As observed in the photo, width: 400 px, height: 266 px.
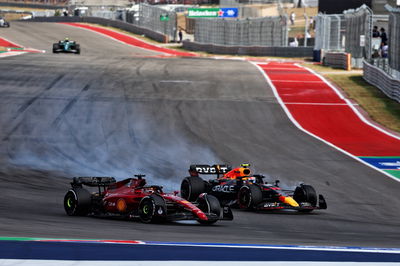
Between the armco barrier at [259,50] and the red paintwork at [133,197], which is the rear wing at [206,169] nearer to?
the red paintwork at [133,197]

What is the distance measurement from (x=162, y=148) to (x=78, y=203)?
9838 mm

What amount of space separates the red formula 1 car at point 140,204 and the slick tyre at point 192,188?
174 centimetres

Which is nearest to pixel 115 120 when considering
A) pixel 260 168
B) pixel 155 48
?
pixel 260 168

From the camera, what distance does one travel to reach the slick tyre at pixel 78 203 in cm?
1405

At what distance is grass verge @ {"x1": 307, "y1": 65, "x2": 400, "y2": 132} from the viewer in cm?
3222

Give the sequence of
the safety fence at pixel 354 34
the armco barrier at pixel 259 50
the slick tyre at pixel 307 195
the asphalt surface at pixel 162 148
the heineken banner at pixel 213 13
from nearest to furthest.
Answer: the asphalt surface at pixel 162 148, the slick tyre at pixel 307 195, the safety fence at pixel 354 34, the armco barrier at pixel 259 50, the heineken banner at pixel 213 13

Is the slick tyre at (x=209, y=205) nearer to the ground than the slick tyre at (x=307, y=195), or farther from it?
farther from it

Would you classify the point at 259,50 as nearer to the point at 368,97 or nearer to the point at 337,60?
the point at 337,60

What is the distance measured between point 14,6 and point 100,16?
162 feet

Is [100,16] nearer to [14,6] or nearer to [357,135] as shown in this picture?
[14,6]

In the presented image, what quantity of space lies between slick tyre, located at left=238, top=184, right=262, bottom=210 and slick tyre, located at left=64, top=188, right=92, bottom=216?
10.9 feet

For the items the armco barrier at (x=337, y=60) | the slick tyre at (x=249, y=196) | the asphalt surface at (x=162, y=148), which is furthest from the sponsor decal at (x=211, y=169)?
the armco barrier at (x=337, y=60)

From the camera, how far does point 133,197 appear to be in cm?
1377

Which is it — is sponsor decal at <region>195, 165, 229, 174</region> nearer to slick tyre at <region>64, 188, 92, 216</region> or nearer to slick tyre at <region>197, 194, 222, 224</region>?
slick tyre at <region>197, 194, 222, 224</region>
